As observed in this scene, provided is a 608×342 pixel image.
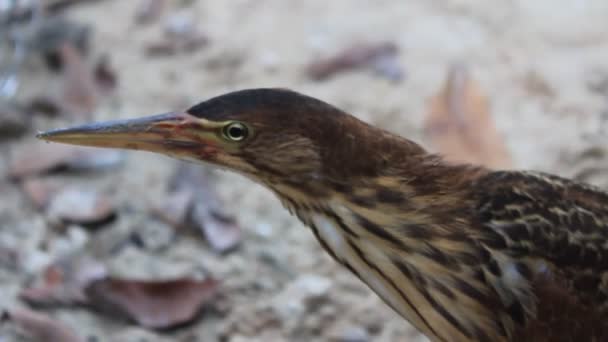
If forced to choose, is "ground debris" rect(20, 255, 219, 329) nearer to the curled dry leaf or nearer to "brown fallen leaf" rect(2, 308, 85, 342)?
"brown fallen leaf" rect(2, 308, 85, 342)

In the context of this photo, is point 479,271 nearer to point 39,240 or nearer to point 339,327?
point 339,327

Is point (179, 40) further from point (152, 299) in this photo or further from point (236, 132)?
point (236, 132)

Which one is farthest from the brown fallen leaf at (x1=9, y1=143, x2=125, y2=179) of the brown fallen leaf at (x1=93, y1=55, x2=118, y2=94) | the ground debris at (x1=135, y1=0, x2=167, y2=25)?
the ground debris at (x1=135, y1=0, x2=167, y2=25)

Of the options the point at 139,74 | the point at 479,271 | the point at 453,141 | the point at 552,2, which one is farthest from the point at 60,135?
the point at 552,2

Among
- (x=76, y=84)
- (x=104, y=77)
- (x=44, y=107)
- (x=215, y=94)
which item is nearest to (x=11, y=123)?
(x=44, y=107)

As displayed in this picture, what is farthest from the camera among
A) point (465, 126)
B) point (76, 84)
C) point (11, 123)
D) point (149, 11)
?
point (149, 11)

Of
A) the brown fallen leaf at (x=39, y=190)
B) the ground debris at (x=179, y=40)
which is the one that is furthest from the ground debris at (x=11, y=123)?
the ground debris at (x=179, y=40)

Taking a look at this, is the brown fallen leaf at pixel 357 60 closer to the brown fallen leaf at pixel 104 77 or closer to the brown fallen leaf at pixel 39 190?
the brown fallen leaf at pixel 104 77
